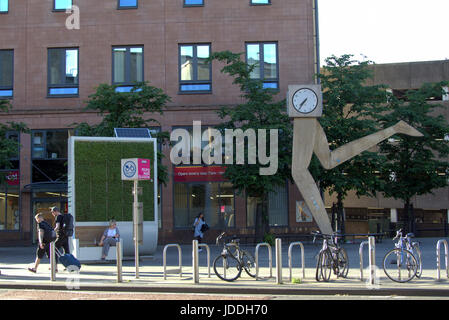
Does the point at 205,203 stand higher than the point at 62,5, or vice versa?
the point at 62,5

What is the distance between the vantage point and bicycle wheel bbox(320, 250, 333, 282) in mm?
13875

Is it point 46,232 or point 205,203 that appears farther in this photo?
point 205,203

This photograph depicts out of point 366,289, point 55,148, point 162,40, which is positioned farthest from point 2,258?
point 366,289

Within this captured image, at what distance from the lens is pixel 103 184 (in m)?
20.2

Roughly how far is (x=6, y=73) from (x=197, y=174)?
11.7 meters

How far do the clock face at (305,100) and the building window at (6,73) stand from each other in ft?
60.1

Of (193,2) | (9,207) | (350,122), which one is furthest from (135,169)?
(193,2)

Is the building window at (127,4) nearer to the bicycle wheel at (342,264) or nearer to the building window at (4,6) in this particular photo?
the building window at (4,6)

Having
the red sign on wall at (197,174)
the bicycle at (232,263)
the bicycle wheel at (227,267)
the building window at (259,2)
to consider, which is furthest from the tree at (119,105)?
the bicycle wheel at (227,267)

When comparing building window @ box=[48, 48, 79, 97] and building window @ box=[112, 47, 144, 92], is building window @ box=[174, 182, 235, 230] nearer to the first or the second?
building window @ box=[112, 47, 144, 92]

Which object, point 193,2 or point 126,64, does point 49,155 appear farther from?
point 193,2

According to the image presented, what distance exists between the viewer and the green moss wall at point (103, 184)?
19.9 meters
